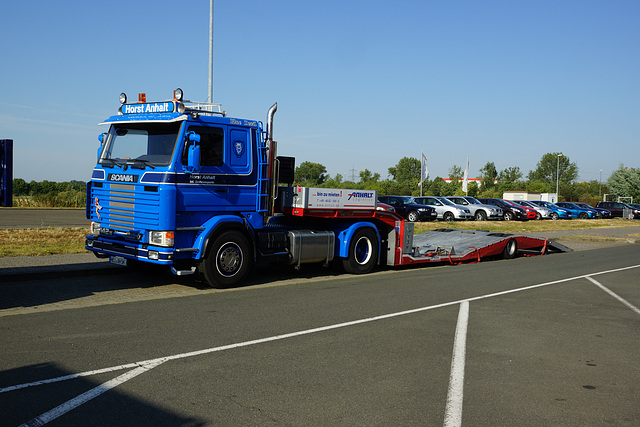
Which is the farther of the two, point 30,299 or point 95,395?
point 30,299

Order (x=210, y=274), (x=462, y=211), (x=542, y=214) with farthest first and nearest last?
(x=542, y=214), (x=462, y=211), (x=210, y=274)

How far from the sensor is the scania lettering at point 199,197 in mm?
9578

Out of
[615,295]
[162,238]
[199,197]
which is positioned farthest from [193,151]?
[615,295]

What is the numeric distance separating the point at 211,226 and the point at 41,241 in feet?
26.9

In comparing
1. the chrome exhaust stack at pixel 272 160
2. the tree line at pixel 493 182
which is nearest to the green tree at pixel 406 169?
the tree line at pixel 493 182

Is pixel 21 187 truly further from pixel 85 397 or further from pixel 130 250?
pixel 85 397

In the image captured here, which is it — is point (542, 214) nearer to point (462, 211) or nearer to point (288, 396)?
point (462, 211)

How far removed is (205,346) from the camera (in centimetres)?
633

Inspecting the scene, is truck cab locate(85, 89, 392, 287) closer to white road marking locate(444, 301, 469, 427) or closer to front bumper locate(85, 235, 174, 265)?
front bumper locate(85, 235, 174, 265)

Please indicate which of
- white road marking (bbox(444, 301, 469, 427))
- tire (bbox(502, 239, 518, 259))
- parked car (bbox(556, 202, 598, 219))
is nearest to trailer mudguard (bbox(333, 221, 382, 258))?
white road marking (bbox(444, 301, 469, 427))

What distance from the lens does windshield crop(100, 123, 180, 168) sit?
31.9 ft

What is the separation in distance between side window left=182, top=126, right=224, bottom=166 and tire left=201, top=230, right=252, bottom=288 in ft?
4.22

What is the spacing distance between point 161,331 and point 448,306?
4522 millimetres

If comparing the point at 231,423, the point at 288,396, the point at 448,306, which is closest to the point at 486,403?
the point at 288,396
